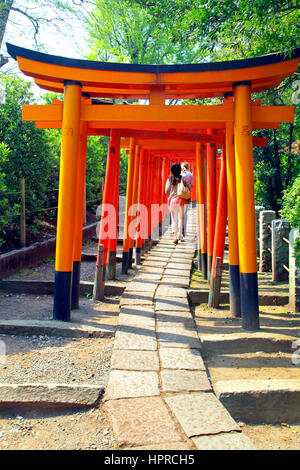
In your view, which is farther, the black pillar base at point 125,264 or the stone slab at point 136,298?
the black pillar base at point 125,264

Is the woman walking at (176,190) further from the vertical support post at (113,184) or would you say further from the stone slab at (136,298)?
the stone slab at (136,298)

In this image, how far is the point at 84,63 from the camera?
15.4 ft

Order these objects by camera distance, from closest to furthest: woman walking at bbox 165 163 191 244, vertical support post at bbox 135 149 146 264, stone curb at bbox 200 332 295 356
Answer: stone curb at bbox 200 332 295 356, vertical support post at bbox 135 149 146 264, woman walking at bbox 165 163 191 244

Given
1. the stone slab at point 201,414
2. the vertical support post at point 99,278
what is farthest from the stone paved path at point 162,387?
the vertical support post at point 99,278

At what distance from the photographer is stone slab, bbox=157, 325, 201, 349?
4.17 m

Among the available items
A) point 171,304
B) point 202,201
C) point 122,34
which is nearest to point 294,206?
point 171,304

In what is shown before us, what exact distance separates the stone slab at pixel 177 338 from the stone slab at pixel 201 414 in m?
1.01

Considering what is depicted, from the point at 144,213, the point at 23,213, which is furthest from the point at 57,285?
the point at 144,213

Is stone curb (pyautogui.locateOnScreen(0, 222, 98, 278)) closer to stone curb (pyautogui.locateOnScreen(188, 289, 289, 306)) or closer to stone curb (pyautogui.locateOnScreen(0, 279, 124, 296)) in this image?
stone curb (pyautogui.locateOnScreen(0, 279, 124, 296))

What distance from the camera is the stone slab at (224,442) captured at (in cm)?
248

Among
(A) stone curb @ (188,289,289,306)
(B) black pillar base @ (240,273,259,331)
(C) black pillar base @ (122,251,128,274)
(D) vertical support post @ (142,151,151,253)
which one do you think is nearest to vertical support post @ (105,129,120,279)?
(C) black pillar base @ (122,251,128,274)

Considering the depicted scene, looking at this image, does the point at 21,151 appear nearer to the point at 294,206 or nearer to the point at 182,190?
the point at 182,190

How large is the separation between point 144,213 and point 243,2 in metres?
6.01

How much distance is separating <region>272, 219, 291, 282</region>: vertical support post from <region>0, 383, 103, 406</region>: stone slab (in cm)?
470
